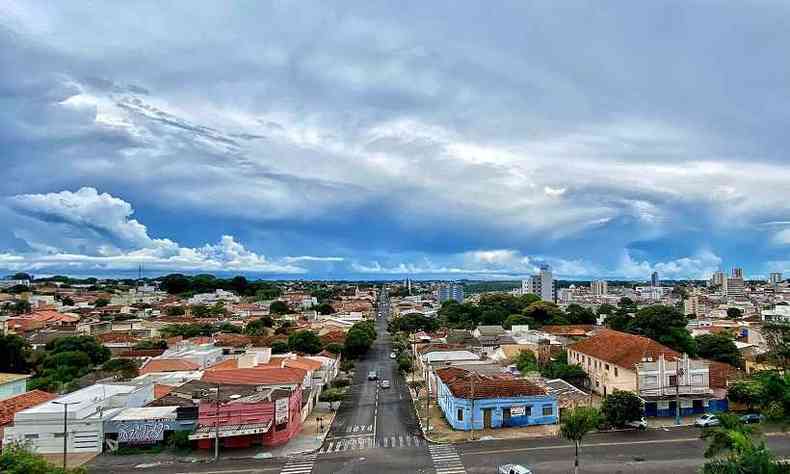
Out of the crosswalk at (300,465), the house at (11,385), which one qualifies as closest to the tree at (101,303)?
the house at (11,385)

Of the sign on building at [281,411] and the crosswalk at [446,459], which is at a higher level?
the sign on building at [281,411]

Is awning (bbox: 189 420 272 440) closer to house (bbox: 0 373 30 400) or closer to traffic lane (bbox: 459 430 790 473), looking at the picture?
traffic lane (bbox: 459 430 790 473)

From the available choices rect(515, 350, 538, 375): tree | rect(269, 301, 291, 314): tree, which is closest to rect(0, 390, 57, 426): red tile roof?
rect(515, 350, 538, 375): tree

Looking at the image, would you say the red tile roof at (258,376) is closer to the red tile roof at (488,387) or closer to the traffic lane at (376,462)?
the traffic lane at (376,462)

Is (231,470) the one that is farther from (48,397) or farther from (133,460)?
(48,397)

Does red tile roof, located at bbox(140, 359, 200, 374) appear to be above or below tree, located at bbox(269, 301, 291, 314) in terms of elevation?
below

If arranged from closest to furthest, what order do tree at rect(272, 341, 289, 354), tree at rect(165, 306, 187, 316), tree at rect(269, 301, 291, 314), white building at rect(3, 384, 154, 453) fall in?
white building at rect(3, 384, 154, 453), tree at rect(272, 341, 289, 354), tree at rect(165, 306, 187, 316), tree at rect(269, 301, 291, 314)

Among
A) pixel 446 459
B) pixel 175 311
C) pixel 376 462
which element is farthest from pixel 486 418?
pixel 175 311
